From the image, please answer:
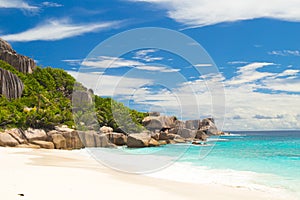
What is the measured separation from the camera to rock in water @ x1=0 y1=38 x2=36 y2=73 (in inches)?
2190

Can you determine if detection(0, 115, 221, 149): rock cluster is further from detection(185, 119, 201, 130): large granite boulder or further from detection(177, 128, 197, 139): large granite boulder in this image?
detection(185, 119, 201, 130): large granite boulder

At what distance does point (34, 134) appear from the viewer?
26859mm

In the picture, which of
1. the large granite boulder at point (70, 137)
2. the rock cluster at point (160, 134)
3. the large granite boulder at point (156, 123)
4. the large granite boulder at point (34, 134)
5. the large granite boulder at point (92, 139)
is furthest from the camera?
the large granite boulder at point (156, 123)

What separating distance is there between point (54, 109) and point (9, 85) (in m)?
7.28

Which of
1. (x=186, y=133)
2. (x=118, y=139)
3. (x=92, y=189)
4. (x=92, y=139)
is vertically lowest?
(x=92, y=189)

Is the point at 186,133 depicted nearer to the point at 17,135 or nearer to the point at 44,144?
the point at 44,144

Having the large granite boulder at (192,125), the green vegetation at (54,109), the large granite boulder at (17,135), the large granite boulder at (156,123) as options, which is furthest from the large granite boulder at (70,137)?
the large granite boulder at (192,125)

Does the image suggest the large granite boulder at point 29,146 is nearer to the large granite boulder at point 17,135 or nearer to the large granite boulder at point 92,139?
the large granite boulder at point 17,135

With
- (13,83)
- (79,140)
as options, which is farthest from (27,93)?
(79,140)

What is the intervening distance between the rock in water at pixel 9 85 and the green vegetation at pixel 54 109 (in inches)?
44.7

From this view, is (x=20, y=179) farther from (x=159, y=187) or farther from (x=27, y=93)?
(x=27, y=93)

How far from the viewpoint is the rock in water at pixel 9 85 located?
129ft

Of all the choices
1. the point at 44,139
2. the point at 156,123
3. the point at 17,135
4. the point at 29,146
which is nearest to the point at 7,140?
the point at 29,146

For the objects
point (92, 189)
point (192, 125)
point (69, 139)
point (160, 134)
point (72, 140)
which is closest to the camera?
point (92, 189)
